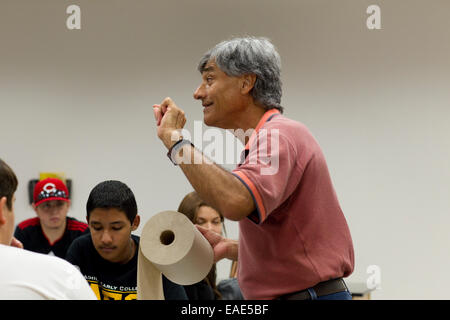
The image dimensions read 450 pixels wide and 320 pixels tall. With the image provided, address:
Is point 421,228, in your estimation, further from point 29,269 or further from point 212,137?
point 29,269

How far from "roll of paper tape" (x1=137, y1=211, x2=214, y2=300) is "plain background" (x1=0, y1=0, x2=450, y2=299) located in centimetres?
244

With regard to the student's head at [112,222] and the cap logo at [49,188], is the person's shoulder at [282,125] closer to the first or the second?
the student's head at [112,222]

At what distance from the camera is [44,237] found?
3332 mm

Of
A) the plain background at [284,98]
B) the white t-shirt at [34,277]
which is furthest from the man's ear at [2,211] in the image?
the plain background at [284,98]

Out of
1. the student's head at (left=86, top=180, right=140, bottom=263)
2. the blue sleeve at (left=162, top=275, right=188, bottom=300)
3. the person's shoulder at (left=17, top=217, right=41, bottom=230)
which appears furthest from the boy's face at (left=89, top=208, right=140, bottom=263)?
the person's shoulder at (left=17, top=217, right=41, bottom=230)

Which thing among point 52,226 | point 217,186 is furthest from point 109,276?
point 52,226

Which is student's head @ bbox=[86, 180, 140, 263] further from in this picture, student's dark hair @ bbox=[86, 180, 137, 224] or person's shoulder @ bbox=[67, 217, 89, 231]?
person's shoulder @ bbox=[67, 217, 89, 231]

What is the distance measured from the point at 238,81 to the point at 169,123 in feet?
0.96

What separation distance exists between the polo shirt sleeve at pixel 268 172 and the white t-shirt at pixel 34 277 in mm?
471

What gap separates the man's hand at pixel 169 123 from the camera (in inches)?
58.9

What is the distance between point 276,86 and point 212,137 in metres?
2.25

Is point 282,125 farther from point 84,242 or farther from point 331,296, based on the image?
point 84,242

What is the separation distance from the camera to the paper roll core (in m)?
1.60
